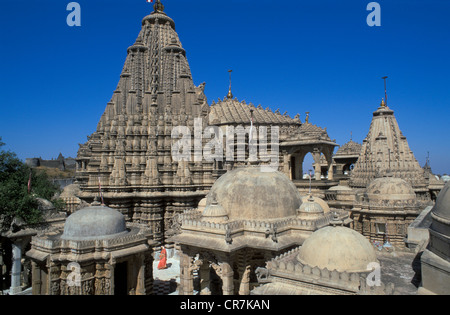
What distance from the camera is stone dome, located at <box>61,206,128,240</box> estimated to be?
14969 mm

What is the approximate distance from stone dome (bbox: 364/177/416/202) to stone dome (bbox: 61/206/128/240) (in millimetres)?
20829

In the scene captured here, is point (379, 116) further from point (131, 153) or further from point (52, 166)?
point (52, 166)

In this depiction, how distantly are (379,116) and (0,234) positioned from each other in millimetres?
35772

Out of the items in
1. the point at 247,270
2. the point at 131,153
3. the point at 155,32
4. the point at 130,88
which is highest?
the point at 155,32

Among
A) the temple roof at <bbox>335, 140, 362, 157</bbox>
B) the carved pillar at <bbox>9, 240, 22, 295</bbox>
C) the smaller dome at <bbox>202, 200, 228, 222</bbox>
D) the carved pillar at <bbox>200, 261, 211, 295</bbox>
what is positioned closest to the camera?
the smaller dome at <bbox>202, 200, 228, 222</bbox>

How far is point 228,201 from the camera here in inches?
707

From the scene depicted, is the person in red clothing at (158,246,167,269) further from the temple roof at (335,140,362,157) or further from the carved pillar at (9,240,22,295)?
the temple roof at (335,140,362,157)

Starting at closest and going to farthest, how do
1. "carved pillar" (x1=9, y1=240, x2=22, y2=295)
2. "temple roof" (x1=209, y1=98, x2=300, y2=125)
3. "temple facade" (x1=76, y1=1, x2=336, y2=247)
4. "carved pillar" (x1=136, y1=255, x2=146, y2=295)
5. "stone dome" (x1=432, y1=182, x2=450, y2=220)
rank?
"stone dome" (x1=432, y1=182, x2=450, y2=220), "carved pillar" (x1=136, y1=255, x2=146, y2=295), "carved pillar" (x1=9, y1=240, x2=22, y2=295), "temple facade" (x1=76, y1=1, x2=336, y2=247), "temple roof" (x1=209, y1=98, x2=300, y2=125)

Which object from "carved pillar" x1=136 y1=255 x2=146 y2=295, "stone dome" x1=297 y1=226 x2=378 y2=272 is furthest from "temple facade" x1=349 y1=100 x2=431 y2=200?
"carved pillar" x1=136 y1=255 x2=146 y2=295

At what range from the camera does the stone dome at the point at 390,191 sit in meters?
26.5

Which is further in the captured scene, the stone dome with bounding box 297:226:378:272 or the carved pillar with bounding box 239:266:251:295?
the carved pillar with bounding box 239:266:251:295

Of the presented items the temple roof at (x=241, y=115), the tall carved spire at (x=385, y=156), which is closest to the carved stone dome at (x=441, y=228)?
the tall carved spire at (x=385, y=156)

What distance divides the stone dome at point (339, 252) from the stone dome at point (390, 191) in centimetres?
1715
